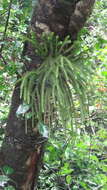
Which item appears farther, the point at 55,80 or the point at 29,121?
the point at 29,121

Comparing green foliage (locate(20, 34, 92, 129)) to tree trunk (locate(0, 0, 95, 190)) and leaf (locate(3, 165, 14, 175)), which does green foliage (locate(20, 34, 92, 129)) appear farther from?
leaf (locate(3, 165, 14, 175))

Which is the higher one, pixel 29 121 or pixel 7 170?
pixel 29 121

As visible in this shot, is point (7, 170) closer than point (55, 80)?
No

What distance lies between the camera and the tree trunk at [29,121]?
3.07 feet

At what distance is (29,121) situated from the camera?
101 centimetres

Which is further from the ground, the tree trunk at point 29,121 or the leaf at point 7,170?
the tree trunk at point 29,121

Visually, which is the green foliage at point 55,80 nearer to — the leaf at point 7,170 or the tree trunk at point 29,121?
the tree trunk at point 29,121

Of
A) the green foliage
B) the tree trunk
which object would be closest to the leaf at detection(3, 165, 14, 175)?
the tree trunk

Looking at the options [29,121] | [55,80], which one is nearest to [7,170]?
[29,121]

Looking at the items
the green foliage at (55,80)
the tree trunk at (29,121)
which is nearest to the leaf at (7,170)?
the tree trunk at (29,121)

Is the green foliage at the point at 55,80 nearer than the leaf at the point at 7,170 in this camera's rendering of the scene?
Yes

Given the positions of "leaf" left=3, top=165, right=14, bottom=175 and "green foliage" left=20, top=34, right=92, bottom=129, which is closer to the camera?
"green foliage" left=20, top=34, right=92, bottom=129

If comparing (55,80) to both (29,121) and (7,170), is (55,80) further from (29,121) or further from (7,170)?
(7,170)

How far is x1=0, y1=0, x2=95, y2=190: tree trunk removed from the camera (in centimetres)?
94
